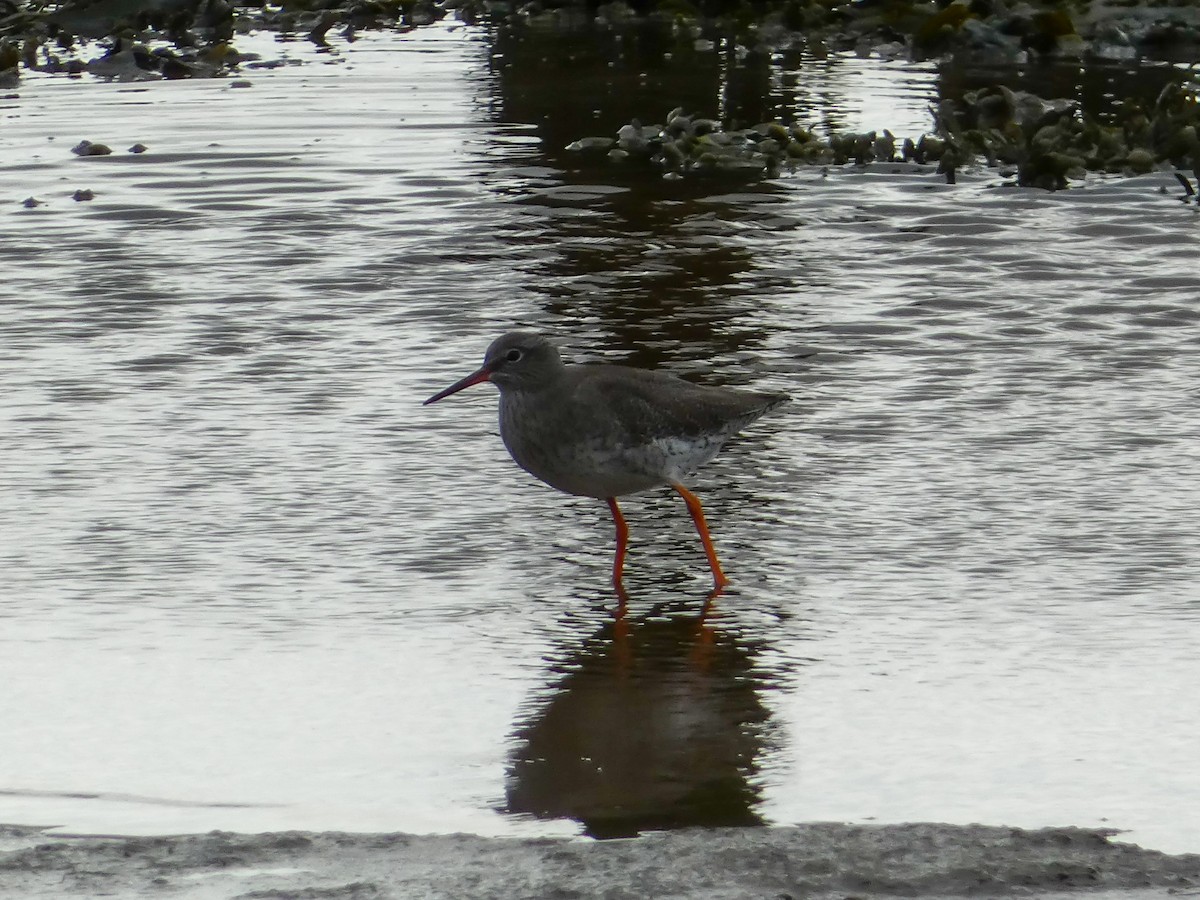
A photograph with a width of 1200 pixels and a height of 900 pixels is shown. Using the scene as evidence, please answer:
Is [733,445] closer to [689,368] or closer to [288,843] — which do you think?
[689,368]

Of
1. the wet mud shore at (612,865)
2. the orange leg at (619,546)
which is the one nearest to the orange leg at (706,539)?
the orange leg at (619,546)

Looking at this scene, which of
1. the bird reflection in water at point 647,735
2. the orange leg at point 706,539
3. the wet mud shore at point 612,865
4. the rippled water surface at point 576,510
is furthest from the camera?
the orange leg at point 706,539

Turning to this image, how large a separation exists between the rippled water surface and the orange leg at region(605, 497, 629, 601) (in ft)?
0.34

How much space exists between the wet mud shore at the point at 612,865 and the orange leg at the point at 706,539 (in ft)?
7.31

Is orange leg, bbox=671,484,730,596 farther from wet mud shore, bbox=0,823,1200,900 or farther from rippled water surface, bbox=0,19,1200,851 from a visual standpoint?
wet mud shore, bbox=0,823,1200,900

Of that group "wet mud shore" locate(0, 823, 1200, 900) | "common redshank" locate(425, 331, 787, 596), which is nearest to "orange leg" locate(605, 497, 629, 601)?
"common redshank" locate(425, 331, 787, 596)

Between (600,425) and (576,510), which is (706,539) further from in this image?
(576,510)

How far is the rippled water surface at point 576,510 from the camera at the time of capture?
5.68 m

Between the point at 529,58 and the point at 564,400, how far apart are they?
1149cm

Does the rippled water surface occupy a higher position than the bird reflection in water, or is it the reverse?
the rippled water surface

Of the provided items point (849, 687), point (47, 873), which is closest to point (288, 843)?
point (47, 873)

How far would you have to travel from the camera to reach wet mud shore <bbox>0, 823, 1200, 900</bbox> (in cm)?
471

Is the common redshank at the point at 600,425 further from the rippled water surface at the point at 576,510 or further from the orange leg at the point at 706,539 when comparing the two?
the rippled water surface at the point at 576,510

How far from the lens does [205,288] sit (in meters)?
11.2
